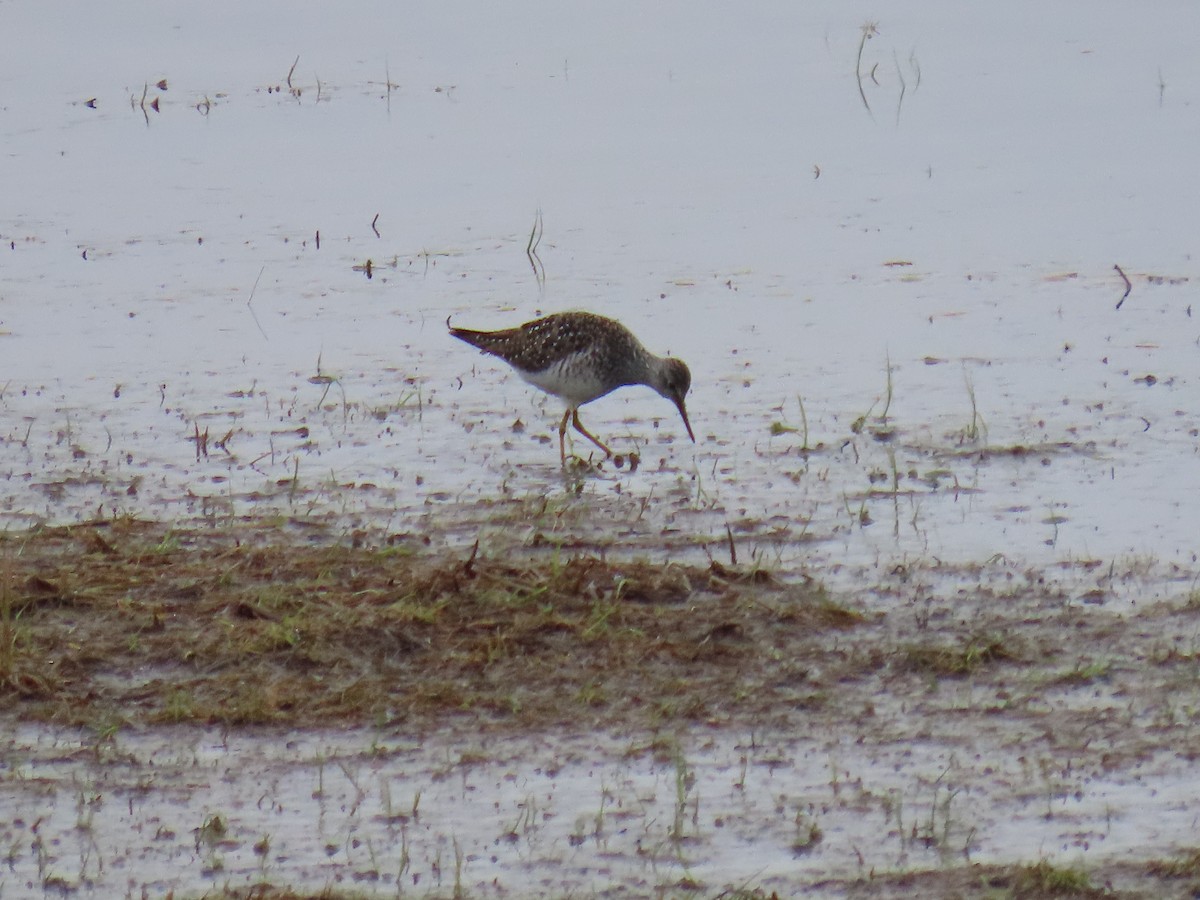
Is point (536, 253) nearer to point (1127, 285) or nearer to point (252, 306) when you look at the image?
point (252, 306)

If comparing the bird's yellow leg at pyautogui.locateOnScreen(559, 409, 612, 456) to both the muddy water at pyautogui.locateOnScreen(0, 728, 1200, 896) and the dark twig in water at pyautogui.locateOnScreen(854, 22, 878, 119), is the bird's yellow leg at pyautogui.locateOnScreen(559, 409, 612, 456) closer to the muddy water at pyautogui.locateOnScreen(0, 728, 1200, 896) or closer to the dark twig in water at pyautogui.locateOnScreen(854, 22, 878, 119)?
the muddy water at pyautogui.locateOnScreen(0, 728, 1200, 896)

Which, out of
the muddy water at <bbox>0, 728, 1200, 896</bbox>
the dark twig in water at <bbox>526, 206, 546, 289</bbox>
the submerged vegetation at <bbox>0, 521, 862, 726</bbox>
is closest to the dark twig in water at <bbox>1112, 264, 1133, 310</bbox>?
the dark twig in water at <bbox>526, 206, 546, 289</bbox>

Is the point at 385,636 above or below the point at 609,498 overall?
below

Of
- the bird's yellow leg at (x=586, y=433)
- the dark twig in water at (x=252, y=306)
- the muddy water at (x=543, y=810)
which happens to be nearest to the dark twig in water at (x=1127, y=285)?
the bird's yellow leg at (x=586, y=433)

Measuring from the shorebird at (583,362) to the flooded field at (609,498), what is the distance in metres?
0.22

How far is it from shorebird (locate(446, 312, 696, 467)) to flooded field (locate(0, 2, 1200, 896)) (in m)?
0.22

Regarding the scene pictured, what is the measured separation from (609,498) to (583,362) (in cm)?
114

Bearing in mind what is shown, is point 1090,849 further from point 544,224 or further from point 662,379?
point 544,224

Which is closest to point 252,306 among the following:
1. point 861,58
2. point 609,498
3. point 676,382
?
point 676,382

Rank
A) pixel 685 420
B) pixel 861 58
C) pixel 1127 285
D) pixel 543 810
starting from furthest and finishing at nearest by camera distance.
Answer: pixel 861 58
pixel 1127 285
pixel 685 420
pixel 543 810

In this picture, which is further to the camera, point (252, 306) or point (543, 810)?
point (252, 306)

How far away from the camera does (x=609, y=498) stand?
8.30 meters

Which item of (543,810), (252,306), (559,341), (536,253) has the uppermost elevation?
(536,253)

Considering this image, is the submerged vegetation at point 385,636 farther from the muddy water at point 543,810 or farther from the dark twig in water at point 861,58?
the dark twig in water at point 861,58
